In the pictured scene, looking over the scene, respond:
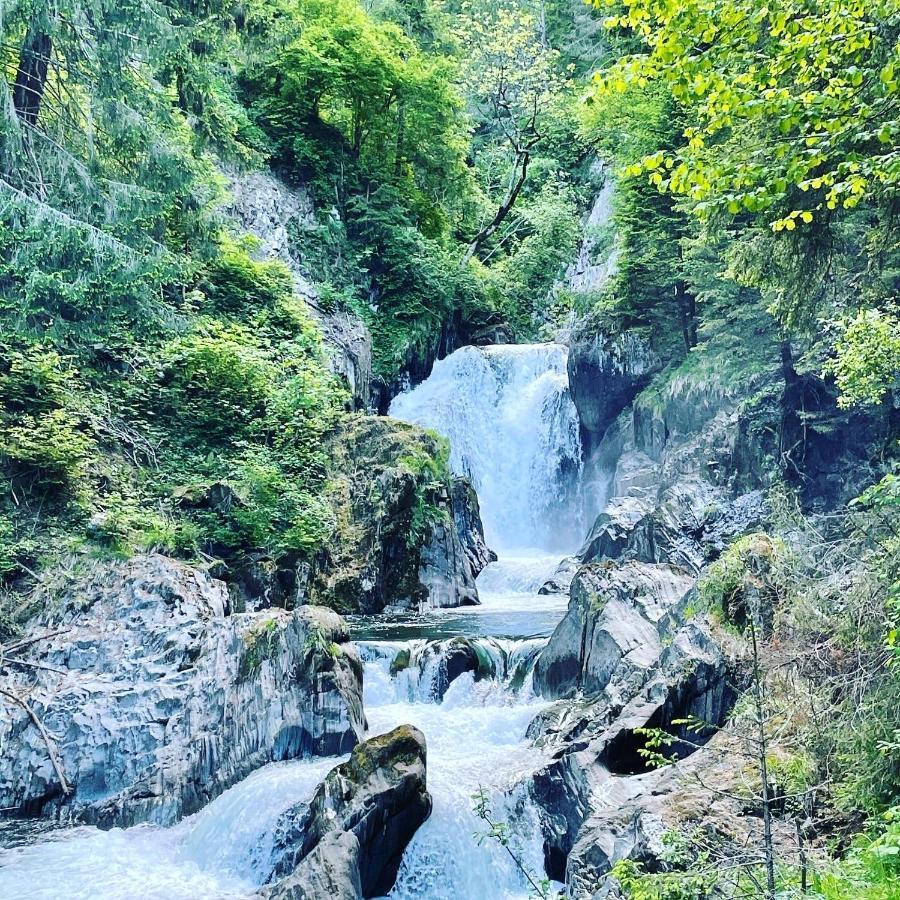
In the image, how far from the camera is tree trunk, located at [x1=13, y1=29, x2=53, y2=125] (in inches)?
440

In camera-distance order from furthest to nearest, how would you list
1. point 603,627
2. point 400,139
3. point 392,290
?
point 400,139 < point 392,290 < point 603,627

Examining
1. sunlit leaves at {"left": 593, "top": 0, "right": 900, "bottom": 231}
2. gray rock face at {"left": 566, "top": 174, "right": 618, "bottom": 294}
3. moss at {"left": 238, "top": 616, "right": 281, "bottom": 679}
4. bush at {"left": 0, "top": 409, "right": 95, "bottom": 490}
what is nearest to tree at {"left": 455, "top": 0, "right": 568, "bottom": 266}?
gray rock face at {"left": 566, "top": 174, "right": 618, "bottom": 294}

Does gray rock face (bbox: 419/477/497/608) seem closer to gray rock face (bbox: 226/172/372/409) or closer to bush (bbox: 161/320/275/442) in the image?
bush (bbox: 161/320/275/442)

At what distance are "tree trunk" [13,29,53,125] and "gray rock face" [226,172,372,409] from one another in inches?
348

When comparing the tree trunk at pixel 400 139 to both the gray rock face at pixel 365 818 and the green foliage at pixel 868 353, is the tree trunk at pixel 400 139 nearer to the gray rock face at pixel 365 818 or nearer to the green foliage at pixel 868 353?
the green foliage at pixel 868 353

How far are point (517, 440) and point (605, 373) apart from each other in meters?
3.05

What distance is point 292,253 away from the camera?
22516 millimetres

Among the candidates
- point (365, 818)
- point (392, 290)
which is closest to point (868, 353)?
point (365, 818)

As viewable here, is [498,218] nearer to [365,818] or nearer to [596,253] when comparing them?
[596,253]

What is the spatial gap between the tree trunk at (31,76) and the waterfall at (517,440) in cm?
1268

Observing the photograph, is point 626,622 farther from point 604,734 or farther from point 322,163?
point 322,163

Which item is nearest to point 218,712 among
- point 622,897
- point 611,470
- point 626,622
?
point 626,622

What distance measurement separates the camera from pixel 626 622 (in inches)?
399

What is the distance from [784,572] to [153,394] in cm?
1150
